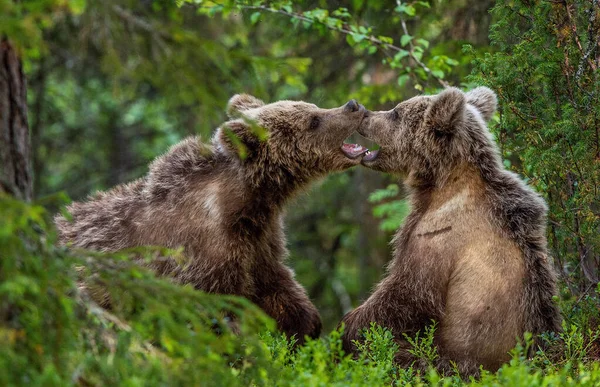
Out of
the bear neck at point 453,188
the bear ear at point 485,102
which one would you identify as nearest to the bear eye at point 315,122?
the bear neck at point 453,188

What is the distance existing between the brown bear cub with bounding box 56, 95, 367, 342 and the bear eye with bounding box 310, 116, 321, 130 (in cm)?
1

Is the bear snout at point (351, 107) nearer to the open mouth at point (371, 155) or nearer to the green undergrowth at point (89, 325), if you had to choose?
the open mouth at point (371, 155)

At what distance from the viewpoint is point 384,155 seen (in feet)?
24.7

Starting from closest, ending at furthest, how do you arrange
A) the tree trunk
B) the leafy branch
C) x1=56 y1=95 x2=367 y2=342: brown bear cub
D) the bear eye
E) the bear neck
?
the tree trunk < the bear neck < x1=56 y1=95 x2=367 y2=342: brown bear cub < the bear eye < the leafy branch

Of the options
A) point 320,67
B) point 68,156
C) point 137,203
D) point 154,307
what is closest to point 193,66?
point 154,307

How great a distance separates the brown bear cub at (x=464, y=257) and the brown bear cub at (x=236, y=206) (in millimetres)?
928

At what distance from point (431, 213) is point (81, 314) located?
364cm

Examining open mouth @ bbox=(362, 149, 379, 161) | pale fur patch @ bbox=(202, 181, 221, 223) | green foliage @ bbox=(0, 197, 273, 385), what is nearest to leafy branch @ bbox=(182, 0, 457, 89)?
open mouth @ bbox=(362, 149, 379, 161)

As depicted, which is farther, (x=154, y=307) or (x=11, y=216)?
(x=154, y=307)

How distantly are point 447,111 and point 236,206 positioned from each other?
215 cm

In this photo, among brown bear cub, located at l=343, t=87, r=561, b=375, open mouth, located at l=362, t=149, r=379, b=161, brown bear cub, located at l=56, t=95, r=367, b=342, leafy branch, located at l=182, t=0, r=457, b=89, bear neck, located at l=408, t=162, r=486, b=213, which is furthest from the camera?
leafy branch, located at l=182, t=0, r=457, b=89

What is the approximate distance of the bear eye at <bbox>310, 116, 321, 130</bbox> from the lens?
778cm

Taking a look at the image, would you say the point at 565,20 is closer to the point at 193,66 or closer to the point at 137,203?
the point at 193,66

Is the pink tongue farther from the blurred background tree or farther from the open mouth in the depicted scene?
the blurred background tree
